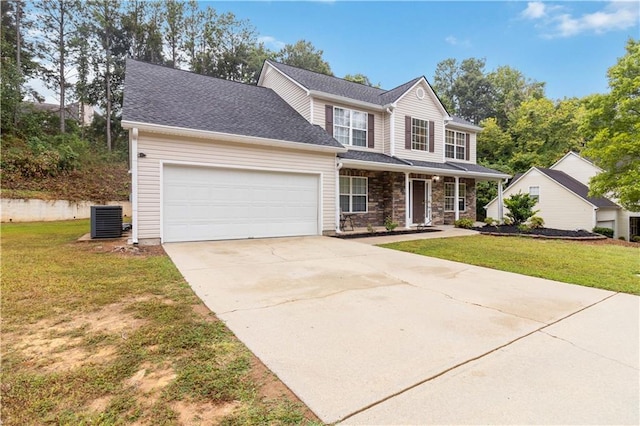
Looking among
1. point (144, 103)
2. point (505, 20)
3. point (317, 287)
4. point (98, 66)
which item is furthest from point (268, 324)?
point (98, 66)

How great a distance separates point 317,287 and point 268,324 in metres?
1.50

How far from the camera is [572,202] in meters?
18.2

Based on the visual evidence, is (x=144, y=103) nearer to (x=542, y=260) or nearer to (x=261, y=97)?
(x=261, y=97)

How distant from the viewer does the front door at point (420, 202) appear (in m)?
14.3

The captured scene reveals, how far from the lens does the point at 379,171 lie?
13711 mm

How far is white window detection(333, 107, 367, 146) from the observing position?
42.3 ft

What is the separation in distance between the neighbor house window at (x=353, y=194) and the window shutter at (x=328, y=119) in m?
1.99

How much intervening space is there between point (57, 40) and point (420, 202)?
→ 27579 millimetres

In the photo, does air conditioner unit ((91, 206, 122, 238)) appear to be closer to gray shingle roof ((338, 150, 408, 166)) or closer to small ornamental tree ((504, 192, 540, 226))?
gray shingle roof ((338, 150, 408, 166))

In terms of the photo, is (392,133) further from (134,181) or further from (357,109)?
(134,181)

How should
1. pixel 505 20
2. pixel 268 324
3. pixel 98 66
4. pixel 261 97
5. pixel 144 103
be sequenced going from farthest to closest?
1. pixel 98 66
2. pixel 505 20
3. pixel 261 97
4. pixel 144 103
5. pixel 268 324

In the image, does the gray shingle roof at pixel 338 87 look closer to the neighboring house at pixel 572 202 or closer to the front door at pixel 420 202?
the front door at pixel 420 202

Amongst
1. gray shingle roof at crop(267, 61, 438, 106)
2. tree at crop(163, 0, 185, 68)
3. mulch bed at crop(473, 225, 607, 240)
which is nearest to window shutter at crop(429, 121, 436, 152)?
gray shingle roof at crop(267, 61, 438, 106)

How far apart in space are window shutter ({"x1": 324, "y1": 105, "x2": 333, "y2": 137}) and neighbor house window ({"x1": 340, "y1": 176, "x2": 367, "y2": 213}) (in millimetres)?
1985
